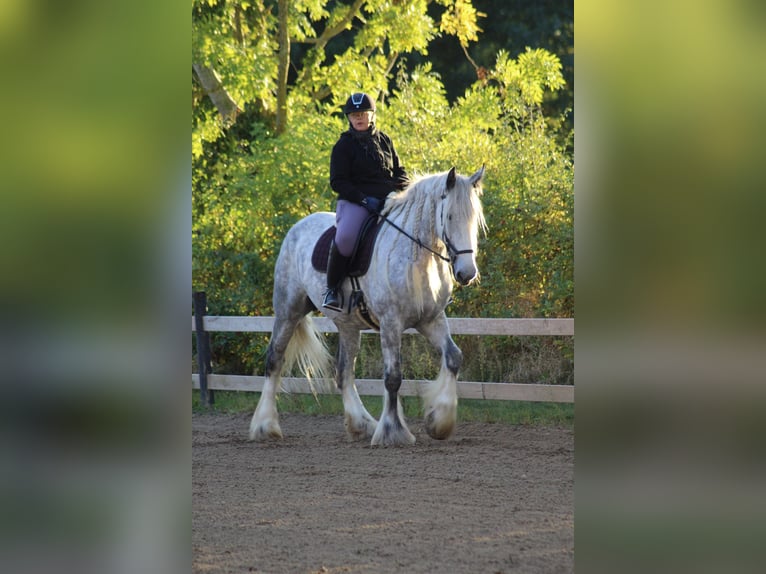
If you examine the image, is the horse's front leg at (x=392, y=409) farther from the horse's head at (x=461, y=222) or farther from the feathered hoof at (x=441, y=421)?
the horse's head at (x=461, y=222)

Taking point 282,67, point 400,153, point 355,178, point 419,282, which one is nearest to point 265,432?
point 419,282

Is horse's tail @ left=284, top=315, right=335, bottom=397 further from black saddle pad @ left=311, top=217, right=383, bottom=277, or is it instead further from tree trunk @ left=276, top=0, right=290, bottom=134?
tree trunk @ left=276, top=0, right=290, bottom=134

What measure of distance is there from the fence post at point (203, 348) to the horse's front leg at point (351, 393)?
3086 mm

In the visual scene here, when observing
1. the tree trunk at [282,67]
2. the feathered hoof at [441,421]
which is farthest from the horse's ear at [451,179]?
the tree trunk at [282,67]

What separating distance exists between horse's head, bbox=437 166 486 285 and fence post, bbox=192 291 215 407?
480 cm

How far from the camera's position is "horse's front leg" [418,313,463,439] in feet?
26.2

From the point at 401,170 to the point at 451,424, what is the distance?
245 centimetres

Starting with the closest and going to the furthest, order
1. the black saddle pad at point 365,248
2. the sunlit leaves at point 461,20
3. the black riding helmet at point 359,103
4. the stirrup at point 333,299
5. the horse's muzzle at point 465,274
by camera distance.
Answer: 1. the horse's muzzle at point 465,274
2. the black riding helmet at point 359,103
3. the black saddle pad at point 365,248
4. the stirrup at point 333,299
5. the sunlit leaves at point 461,20

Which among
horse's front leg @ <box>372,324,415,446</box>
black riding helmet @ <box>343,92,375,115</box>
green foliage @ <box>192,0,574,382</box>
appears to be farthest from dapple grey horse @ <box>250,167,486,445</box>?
green foliage @ <box>192,0,574,382</box>

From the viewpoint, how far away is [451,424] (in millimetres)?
8078

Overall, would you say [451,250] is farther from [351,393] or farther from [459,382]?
[459,382]

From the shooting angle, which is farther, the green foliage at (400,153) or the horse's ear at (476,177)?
the green foliage at (400,153)

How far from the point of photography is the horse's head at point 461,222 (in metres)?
7.55
